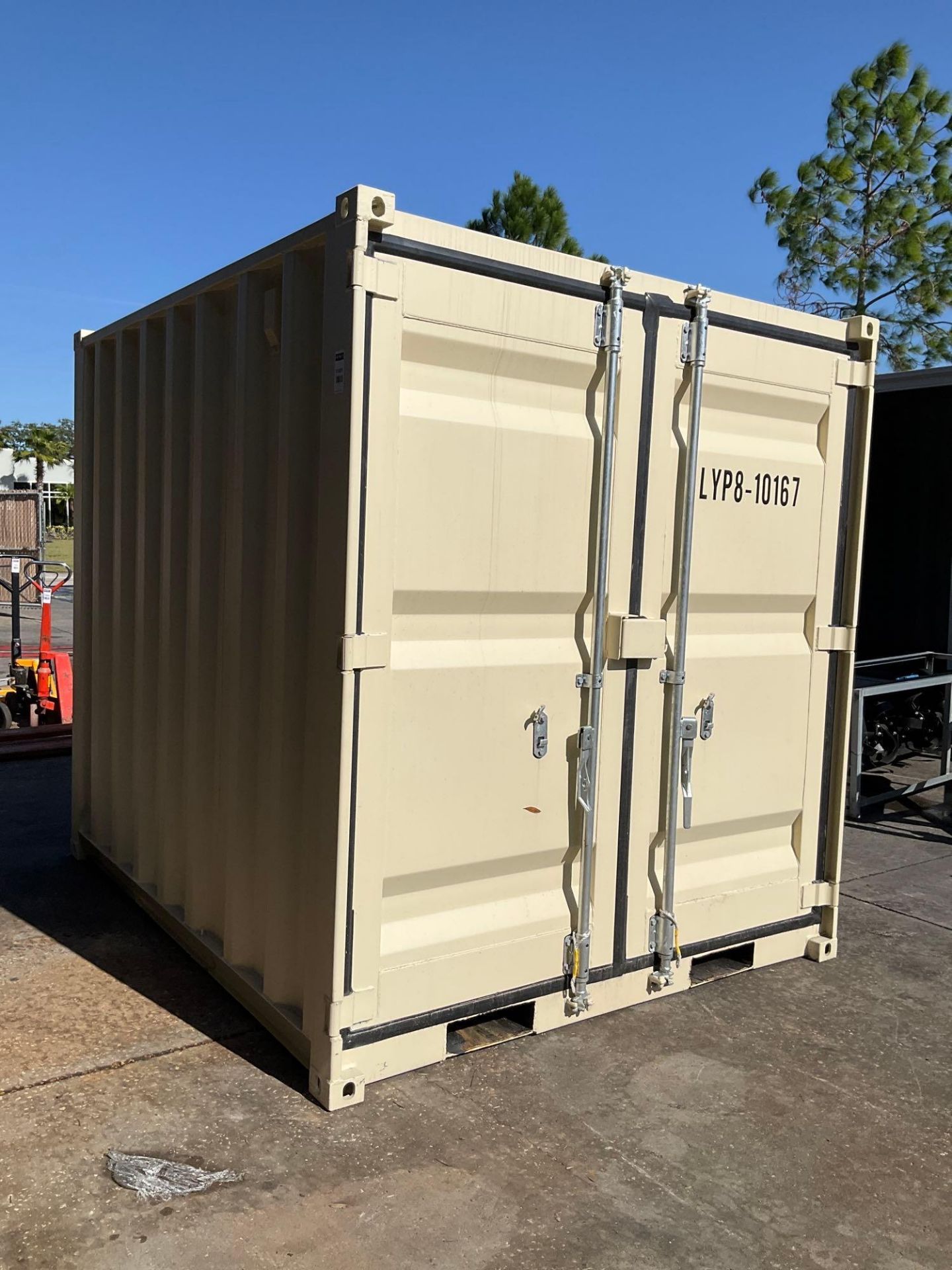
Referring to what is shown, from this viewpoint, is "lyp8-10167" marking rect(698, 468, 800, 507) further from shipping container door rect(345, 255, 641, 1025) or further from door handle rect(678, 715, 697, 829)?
door handle rect(678, 715, 697, 829)

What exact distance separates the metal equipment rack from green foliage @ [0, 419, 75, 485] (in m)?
67.4

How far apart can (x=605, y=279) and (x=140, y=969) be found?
322 cm

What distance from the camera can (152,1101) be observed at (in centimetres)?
338

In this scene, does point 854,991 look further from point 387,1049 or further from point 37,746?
point 37,746

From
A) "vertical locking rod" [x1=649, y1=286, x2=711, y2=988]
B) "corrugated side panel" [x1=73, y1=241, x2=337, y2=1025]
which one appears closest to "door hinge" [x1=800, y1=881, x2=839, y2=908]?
"vertical locking rod" [x1=649, y1=286, x2=711, y2=988]

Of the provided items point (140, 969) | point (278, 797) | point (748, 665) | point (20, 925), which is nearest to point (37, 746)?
point (20, 925)

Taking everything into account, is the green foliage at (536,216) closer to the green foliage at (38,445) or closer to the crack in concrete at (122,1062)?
the crack in concrete at (122,1062)

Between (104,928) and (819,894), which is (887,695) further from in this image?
(104,928)

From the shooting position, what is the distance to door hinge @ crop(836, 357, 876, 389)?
4.36 meters

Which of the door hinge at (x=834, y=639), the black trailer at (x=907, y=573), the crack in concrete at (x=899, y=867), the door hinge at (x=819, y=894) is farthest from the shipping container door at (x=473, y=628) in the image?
the black trailer at (x=907, y=573)

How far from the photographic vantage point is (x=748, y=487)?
414cm

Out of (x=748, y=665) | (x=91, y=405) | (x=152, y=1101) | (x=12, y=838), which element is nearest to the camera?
(x=152, y=1101)

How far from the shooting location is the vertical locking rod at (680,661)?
3873 mm

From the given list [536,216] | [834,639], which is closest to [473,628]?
[834,639]
